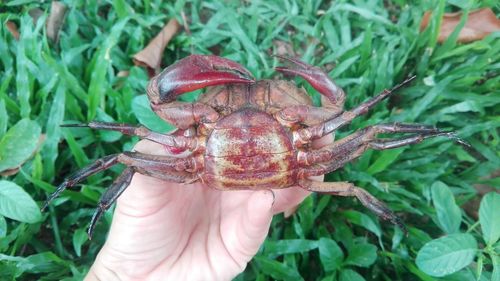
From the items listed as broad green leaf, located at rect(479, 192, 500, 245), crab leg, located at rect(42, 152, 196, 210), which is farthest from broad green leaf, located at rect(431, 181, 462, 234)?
crab leg, located at rect(42, 152, 196, 210)

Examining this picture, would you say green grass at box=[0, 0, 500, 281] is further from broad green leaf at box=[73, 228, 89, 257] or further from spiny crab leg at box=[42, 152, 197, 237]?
spiny crab leg at box=[42, 152, 197, 237]

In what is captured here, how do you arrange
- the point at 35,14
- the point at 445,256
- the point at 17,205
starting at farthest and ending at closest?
the point at 35,14 < the point at 17,205 < the point at 445,256

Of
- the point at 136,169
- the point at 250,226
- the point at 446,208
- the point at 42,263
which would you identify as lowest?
the point at 42,263

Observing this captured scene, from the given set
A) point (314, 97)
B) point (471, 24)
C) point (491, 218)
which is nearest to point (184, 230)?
point (314, 97)

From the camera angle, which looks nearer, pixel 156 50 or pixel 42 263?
pixel 42 263

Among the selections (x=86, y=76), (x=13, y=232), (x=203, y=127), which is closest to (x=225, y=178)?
(x=203, y=127)

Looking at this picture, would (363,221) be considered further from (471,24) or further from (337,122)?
(471,24)
